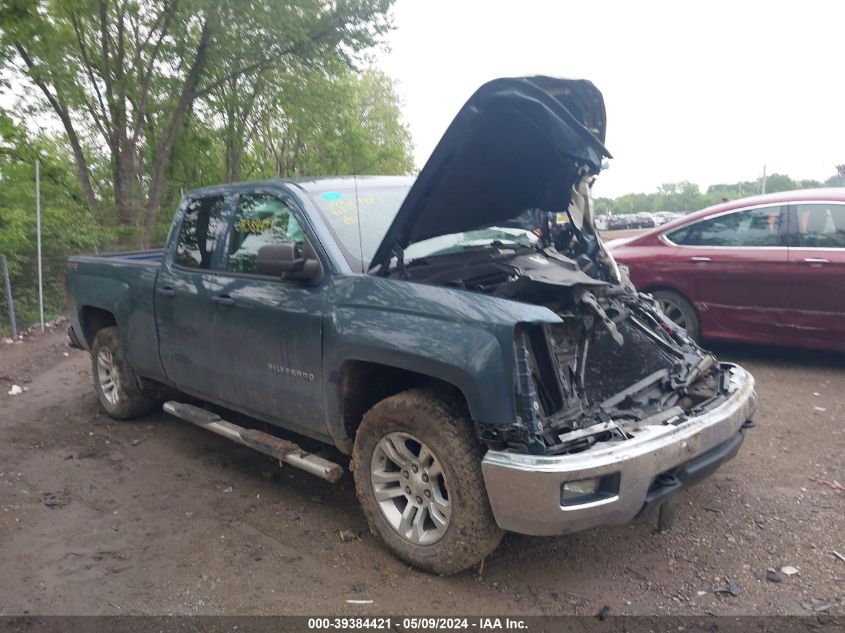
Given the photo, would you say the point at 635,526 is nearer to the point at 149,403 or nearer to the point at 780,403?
the point at 780,403

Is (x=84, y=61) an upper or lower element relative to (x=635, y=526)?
upper

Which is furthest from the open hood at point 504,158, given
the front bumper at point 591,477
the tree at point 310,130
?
the tree at point 310,130

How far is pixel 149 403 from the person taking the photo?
5.86 meters

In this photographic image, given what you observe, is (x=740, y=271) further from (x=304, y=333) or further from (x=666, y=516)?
(x=304, y=333)

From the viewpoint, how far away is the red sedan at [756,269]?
6.28 metres

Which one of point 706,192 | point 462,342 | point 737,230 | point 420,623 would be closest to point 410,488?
point 420,623

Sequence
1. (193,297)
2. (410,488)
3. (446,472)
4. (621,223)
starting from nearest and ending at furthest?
(446,472), (410,488), (193,297), (621,223)

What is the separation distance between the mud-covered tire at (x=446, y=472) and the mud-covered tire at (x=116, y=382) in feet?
9.71

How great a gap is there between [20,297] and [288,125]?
1152 centimetres

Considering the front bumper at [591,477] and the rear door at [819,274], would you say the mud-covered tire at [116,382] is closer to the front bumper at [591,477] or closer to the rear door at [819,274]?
the front bumper at [591,477]

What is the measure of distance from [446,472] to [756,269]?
4648 millimetres

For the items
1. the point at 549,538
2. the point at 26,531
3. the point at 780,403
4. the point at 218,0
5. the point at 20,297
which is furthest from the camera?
the point at 218,0

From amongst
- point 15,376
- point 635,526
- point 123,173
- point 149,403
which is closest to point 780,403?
point 635,526

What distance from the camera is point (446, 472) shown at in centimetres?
322
